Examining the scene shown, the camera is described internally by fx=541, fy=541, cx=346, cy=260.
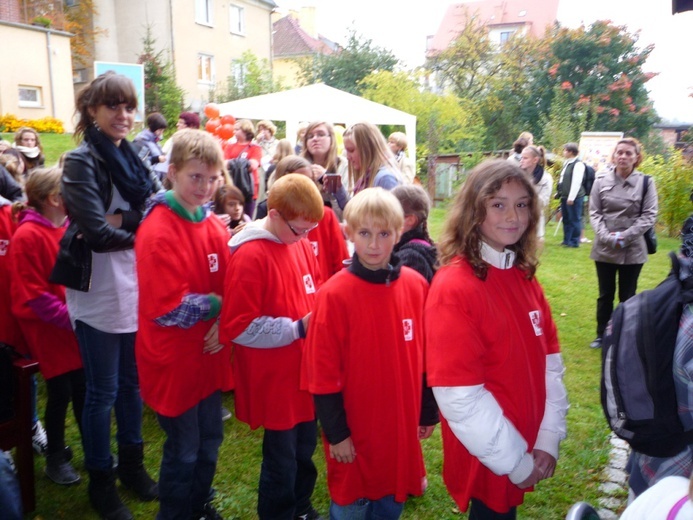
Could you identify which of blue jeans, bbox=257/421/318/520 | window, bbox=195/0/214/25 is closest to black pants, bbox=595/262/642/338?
blue jeans, bbox=257/421/318/520

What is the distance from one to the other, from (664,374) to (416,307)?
1003 mm

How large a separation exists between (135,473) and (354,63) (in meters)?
30.2

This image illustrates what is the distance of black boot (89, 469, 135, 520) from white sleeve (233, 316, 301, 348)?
47.4 inches

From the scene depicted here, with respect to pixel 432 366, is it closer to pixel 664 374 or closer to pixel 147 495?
pixel 664 374

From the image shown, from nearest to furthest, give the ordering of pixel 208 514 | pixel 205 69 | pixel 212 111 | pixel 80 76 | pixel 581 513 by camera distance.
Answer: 1. pixel 581 513
2. pixel 208 514
3. pixel 212 111
4. pixel 80 76
5. pixel 205 69

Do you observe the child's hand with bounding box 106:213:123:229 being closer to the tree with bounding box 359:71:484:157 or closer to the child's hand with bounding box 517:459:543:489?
the child's hand with bounding box 517:459:543:489

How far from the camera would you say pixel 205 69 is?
1073 inches

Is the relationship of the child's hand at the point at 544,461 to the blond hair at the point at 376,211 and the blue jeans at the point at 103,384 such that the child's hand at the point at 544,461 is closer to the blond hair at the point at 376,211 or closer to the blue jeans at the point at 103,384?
the blond hair at the point at 376,211

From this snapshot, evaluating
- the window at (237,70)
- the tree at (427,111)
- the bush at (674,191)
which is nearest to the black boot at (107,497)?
the bush at (674,191)

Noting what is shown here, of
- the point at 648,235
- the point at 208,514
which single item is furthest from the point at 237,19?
the point at 208,514

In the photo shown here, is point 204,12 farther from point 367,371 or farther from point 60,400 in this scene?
point 367,371

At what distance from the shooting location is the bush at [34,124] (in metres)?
18.2

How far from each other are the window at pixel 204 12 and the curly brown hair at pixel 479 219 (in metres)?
27.6

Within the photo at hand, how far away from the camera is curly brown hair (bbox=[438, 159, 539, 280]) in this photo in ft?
6.68
